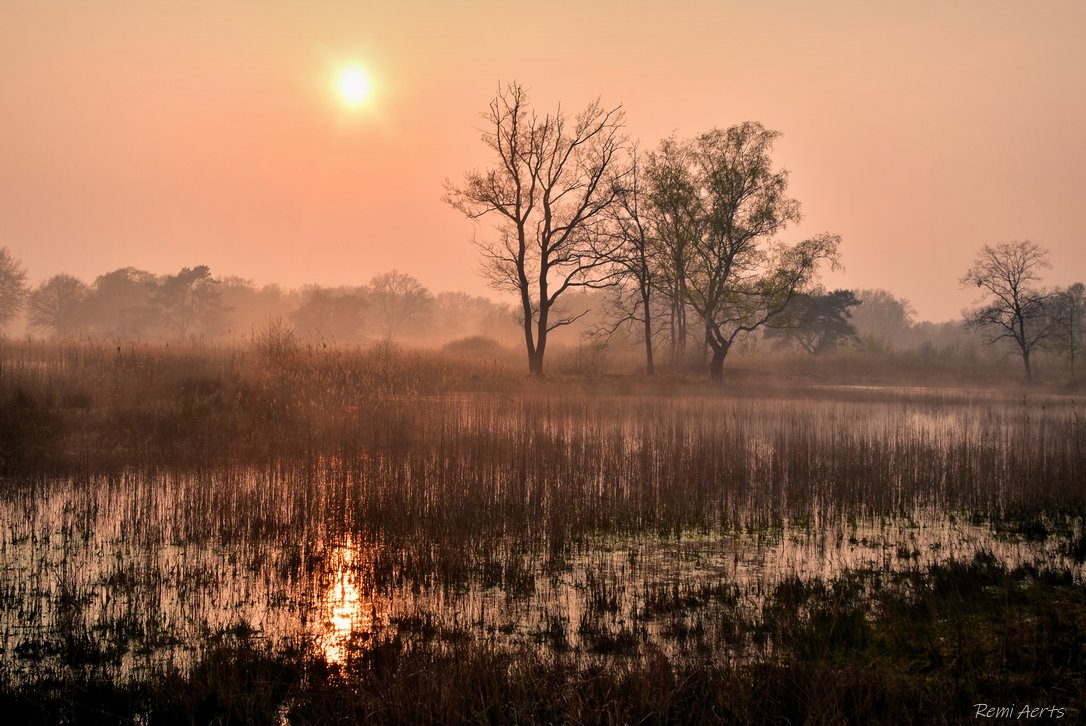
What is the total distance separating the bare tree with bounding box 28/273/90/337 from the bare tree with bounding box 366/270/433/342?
38.0 meters

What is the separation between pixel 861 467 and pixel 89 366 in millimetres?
17131

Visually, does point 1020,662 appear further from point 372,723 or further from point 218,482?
point 218,482

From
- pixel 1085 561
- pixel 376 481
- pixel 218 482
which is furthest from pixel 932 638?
pixel 218 482

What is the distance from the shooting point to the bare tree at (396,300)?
111m

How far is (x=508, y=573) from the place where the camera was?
653 centimetres

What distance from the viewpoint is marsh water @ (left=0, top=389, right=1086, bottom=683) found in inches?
206

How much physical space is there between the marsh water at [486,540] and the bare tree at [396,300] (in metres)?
99.4

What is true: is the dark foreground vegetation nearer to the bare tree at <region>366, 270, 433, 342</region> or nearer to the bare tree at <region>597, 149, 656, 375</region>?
the bare tree at <region>597, 149, 656, 375</region>
